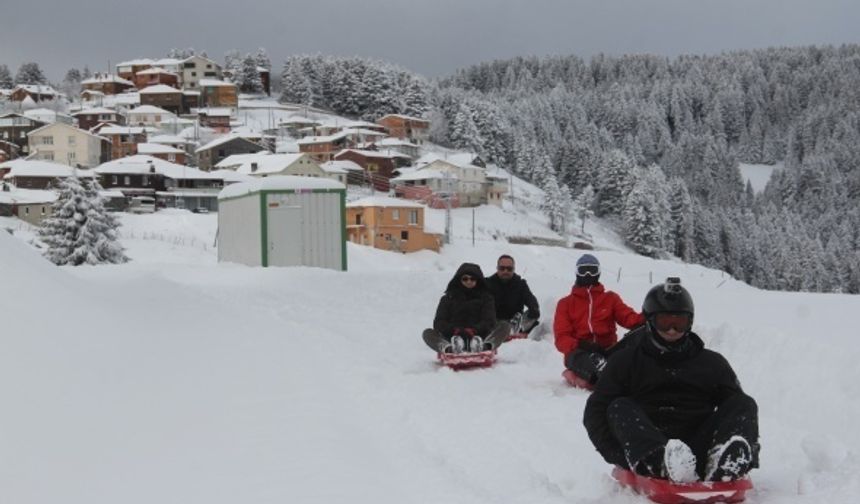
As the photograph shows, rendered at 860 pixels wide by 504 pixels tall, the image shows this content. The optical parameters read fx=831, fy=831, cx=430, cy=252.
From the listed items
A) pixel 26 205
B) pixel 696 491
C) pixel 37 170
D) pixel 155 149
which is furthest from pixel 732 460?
pixel 155 149

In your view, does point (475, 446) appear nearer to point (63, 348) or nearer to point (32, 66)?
point (63, 348)

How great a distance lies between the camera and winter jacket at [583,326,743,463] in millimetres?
5203

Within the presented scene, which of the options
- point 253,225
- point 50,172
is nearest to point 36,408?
point 253,225

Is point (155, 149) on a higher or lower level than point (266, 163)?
higher

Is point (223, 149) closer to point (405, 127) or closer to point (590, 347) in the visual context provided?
point (405, 127)

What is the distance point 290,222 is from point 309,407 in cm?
1665

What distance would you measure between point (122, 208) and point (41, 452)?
67862mm

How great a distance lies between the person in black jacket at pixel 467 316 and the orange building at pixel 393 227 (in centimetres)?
5043

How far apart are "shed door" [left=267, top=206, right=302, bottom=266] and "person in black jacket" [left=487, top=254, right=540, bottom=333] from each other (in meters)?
11.2

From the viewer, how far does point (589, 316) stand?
989 cm

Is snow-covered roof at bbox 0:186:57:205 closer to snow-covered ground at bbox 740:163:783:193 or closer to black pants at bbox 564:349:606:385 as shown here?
black pants at bbox 564:349:606:385

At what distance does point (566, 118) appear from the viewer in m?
174

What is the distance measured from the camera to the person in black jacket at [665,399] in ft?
16.2

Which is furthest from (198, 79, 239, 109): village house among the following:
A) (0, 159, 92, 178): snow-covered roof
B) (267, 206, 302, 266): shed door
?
(267, 206, 302, 266): shed door
